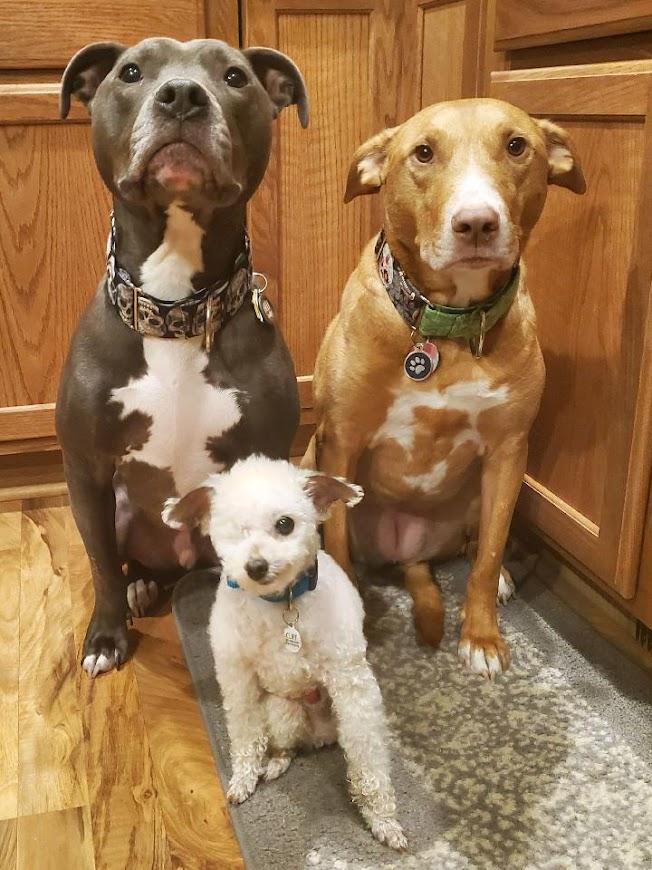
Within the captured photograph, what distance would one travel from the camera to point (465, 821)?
1220 millimetres

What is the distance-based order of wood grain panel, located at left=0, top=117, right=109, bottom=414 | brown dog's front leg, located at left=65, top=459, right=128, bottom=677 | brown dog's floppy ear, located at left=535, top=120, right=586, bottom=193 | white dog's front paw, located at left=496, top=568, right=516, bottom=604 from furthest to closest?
wood grain panel, located at left=0, top=117, right=109, bottom=414
white dog's front paw, located at left=496, top=568, right=516, bottom=604
brown dog's front leg, located at left=65, top=459, right=128, bottom=677
brown dog's floppy ear, located at left=535, top=120, right=586, bottom=193

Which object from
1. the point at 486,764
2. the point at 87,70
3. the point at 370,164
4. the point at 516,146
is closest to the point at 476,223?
the point at 516,146

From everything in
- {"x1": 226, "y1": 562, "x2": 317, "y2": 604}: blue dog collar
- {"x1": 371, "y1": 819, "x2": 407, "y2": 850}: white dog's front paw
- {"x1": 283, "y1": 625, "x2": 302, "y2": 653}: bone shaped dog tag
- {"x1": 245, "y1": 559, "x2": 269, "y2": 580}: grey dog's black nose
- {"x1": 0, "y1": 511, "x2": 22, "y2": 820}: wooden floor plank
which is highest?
{"x1": 245, "y1": 559, "x2": 269, "y2": 580}: grey dog's black nose

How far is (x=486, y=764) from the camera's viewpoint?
1.33m

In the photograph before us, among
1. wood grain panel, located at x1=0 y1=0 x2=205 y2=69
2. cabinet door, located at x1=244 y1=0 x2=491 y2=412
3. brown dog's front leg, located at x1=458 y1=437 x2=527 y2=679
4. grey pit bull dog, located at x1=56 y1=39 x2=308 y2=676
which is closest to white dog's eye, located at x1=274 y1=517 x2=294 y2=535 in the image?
grey pit bull dog, located at x1=56 y1=39 x2=308 y2=676

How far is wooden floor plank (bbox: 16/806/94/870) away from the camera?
1.17m

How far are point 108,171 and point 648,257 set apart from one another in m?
0.81

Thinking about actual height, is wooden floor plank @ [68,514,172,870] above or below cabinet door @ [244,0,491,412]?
below

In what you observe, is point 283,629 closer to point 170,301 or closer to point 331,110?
point 170,301

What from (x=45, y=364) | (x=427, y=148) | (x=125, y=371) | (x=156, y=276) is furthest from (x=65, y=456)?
(x=427, y=148)

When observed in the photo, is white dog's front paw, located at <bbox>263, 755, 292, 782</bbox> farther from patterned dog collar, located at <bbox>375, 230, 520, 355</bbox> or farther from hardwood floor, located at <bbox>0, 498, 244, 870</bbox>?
patterned dog collar, located at <bbox>375, 230, 520, 355</bbox>

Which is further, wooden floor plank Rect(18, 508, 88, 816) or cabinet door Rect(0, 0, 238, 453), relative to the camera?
cabinet door Rect(0, 0, 238, 453)

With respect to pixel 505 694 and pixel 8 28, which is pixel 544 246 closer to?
pixel 505 694

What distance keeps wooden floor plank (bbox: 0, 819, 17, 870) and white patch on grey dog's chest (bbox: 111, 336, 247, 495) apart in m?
0.57
